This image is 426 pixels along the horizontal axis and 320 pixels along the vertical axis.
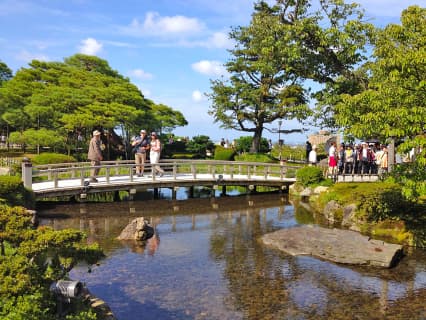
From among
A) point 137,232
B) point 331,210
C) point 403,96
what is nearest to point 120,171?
point 137,232

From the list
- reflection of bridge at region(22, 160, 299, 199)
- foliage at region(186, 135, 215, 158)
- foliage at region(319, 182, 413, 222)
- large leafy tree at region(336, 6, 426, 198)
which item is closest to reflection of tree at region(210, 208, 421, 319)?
large leafy tree at region(336, 6, 426, 198)

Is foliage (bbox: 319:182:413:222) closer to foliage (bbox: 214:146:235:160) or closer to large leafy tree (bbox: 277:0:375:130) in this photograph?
large leafy tree (bbox: 277:0:375:130)

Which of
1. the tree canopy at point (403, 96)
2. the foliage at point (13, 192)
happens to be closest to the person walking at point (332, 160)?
the tree canopy at point (403, 96)

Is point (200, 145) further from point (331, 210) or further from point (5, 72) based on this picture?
point (5, 72)

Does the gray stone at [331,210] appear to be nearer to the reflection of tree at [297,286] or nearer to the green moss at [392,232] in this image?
the green moss at [392,232]

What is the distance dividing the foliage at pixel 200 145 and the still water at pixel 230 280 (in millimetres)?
29162

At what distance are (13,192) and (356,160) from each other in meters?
19.4

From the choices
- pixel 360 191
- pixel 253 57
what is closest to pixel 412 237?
pixel 360 191

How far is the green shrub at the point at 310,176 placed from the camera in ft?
80.3

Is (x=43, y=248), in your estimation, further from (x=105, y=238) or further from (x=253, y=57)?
(x=253, y=57)

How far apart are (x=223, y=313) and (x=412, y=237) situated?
9.18 meters

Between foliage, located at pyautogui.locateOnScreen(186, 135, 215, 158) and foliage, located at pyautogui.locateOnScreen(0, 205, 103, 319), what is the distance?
38.7m

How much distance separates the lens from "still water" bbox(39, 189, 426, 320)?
30.0ft

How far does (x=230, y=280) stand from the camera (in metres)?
10.9
